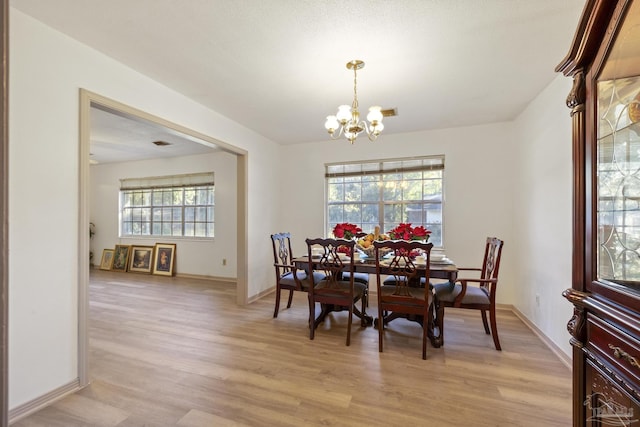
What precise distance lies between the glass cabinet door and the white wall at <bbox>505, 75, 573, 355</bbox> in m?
1.59

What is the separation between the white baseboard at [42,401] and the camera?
163 centimetres

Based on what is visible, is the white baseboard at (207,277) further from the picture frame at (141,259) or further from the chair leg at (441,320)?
the chair leg at (441,320)

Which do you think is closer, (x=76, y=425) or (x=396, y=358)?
(x=76, y=425)

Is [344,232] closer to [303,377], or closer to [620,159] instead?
[303,377]

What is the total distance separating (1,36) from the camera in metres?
0.55

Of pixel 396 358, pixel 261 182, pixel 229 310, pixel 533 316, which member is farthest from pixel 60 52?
pixel 533 316

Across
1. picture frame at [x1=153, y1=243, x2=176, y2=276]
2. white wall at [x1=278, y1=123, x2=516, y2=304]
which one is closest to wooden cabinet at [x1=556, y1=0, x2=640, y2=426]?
white wall at [x1=278, y1=123, x2=516, y2=304]

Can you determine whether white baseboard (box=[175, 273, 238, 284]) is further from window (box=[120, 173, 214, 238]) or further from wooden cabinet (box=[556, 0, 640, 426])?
wooden cabinet (box=[556, 0, 640, 426])

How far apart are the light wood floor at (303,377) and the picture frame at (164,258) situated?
92.2 inches

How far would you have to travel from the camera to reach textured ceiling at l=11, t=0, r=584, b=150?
165 centimetres

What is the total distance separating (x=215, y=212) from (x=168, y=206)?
1240mm

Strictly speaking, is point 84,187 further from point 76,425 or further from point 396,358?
point 396,358

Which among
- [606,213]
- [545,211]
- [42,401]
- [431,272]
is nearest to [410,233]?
[431,272]

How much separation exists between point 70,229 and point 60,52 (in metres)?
1.21
